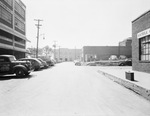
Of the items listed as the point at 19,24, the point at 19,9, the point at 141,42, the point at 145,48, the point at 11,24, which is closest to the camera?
the point at 145,48

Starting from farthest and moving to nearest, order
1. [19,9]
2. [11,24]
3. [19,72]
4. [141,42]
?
[19,9] < [11,24] < [141,42] < [19,72]

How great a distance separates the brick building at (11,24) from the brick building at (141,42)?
64.8ft

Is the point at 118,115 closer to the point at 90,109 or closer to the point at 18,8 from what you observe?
the point at 90,109

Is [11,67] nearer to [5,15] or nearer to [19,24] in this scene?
[5,15]

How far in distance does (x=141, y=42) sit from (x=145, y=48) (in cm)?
109

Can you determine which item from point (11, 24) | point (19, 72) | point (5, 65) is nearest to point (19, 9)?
point (11, 24)

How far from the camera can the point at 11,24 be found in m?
28.2

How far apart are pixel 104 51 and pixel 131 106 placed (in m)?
69.1

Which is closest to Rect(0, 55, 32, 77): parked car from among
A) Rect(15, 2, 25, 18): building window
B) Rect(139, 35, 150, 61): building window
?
Rect(139, 35, 150, 61): building window

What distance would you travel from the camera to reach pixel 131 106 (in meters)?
5.09

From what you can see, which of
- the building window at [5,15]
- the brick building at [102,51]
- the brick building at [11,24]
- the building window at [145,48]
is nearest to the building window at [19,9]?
the brick building at [11,24]

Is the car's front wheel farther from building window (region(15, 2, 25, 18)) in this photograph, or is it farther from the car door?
building window (region(15, 2, 25, 18))

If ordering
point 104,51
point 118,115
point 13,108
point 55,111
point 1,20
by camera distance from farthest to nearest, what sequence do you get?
point 104,51 < point 1,20 < point 13,108 < point 55,111 < point 118,115

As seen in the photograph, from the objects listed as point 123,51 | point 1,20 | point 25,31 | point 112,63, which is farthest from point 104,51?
point 1,20
